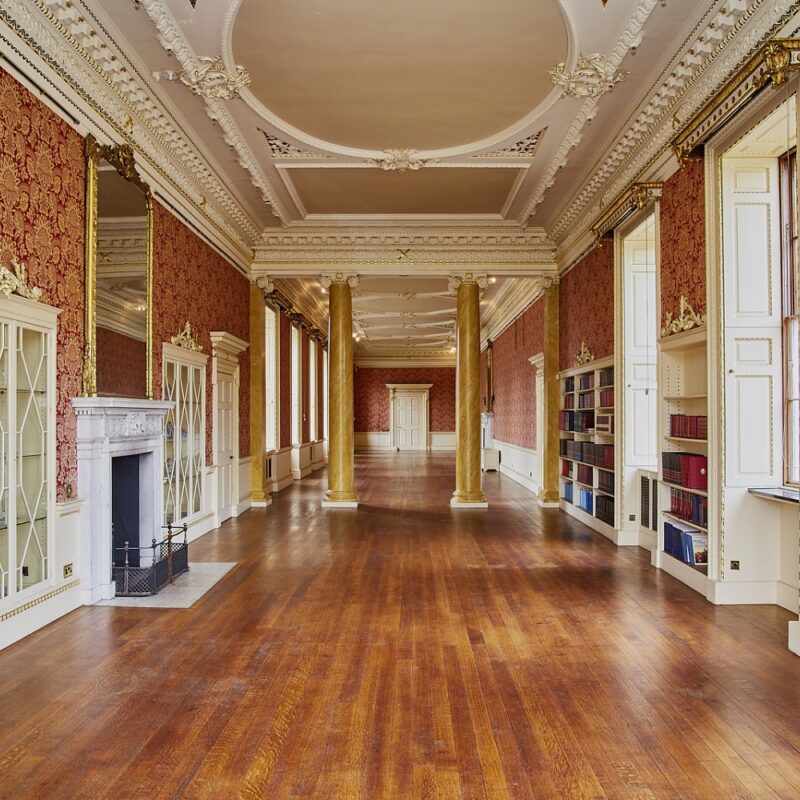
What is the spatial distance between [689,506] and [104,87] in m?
6.49

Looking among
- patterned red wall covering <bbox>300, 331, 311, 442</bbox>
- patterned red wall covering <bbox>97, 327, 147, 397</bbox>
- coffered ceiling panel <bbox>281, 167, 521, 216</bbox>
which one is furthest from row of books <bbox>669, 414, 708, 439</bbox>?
patterned red wall covering <bbox>300, 331, 311, 442</bbox>

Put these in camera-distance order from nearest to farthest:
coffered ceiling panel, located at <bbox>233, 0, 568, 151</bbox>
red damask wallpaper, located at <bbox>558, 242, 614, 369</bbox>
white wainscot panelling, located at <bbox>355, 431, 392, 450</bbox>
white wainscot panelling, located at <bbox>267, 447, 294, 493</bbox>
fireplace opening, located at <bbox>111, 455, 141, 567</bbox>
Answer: coffered ceiling panel, located at <bbox>233, 0, 568, 151</bbox> → fireplace opening, located at <bbox>111, 455, 141, 567</bbox> → red damask wallpaper, located at <bbox>558, 242, 614, 369</bbox> → white wainscot panelling, located at <bbox>267, 447, 294, 493</bbox> → white wainscot panelling, located at <bbox>355, 431, 392, 450</bbox>

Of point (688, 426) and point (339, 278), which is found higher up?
point (339, 278)

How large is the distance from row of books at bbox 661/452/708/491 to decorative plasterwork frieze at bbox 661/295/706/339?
1188mm

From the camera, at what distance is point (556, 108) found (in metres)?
6.95

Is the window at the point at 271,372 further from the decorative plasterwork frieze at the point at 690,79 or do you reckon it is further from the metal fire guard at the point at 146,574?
the metal fire guard at the point at 146,574

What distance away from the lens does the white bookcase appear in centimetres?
854

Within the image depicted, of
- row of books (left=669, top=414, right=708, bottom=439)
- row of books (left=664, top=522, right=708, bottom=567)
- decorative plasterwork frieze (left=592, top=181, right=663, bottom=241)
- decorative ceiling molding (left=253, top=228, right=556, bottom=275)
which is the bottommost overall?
row of books (left=664, top=522, right=708, bottom=567)

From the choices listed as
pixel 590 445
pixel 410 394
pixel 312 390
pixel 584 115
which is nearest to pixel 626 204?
pixel 584 115

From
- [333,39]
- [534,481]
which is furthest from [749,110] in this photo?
[534,481]

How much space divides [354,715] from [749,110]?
503 cm

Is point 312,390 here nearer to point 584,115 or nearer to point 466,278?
point 466,278

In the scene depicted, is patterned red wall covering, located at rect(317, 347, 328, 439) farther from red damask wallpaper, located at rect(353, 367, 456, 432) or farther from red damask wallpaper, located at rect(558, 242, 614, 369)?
red damask wallpaper, located at rect(558, 242, 614, 369)

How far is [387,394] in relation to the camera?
29.8 m
